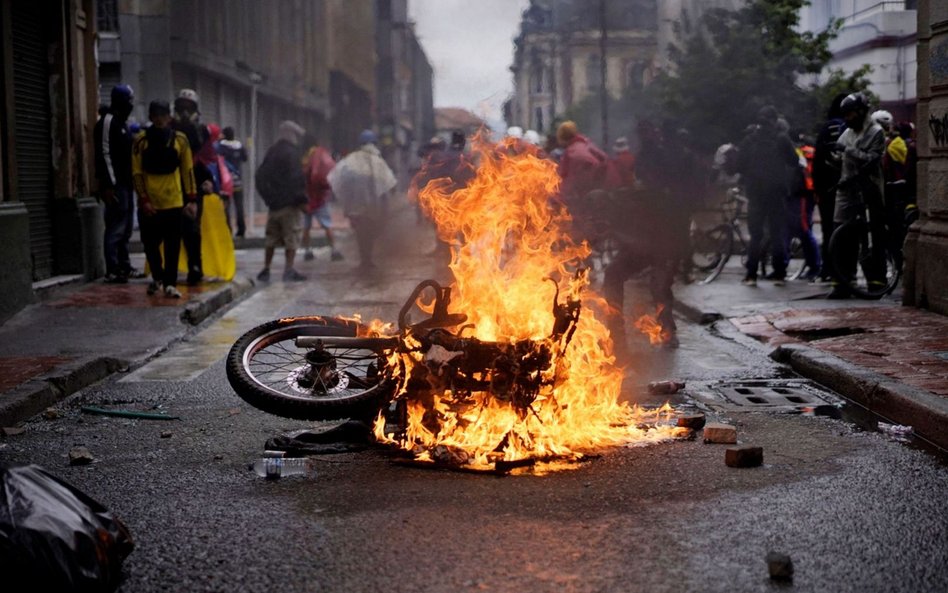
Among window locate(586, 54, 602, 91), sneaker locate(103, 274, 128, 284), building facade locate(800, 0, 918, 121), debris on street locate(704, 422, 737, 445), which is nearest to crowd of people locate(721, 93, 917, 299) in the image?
debris on street locate(704, 422, 737, 445)

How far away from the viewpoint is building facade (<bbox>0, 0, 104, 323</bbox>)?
40.4 feet

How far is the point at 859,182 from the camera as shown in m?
12.6

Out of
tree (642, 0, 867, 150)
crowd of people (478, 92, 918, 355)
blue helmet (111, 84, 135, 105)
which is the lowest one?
crowd of people (478, 92, 918, 355)

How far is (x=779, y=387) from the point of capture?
797 centimetres

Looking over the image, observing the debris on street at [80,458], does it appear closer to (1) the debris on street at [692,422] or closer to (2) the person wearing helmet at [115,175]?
(1) the debris on street at [692,422]

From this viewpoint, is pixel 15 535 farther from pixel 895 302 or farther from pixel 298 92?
pixel 298 92

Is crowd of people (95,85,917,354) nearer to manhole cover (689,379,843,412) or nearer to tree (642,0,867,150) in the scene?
manhole cover (689,379,843,412)

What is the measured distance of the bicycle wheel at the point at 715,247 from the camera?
15742 mm

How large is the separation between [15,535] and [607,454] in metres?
2.92

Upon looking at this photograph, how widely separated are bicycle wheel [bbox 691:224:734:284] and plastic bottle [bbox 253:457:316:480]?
1068 cm

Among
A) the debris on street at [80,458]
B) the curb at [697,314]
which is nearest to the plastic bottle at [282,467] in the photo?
the debris on street at [80,458]

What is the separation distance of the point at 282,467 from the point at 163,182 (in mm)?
7499

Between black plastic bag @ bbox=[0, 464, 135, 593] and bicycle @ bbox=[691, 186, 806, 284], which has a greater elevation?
bicycle @ bbox=[691, 186, 806, 284]

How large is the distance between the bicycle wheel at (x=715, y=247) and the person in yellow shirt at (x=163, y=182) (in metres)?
6.56
